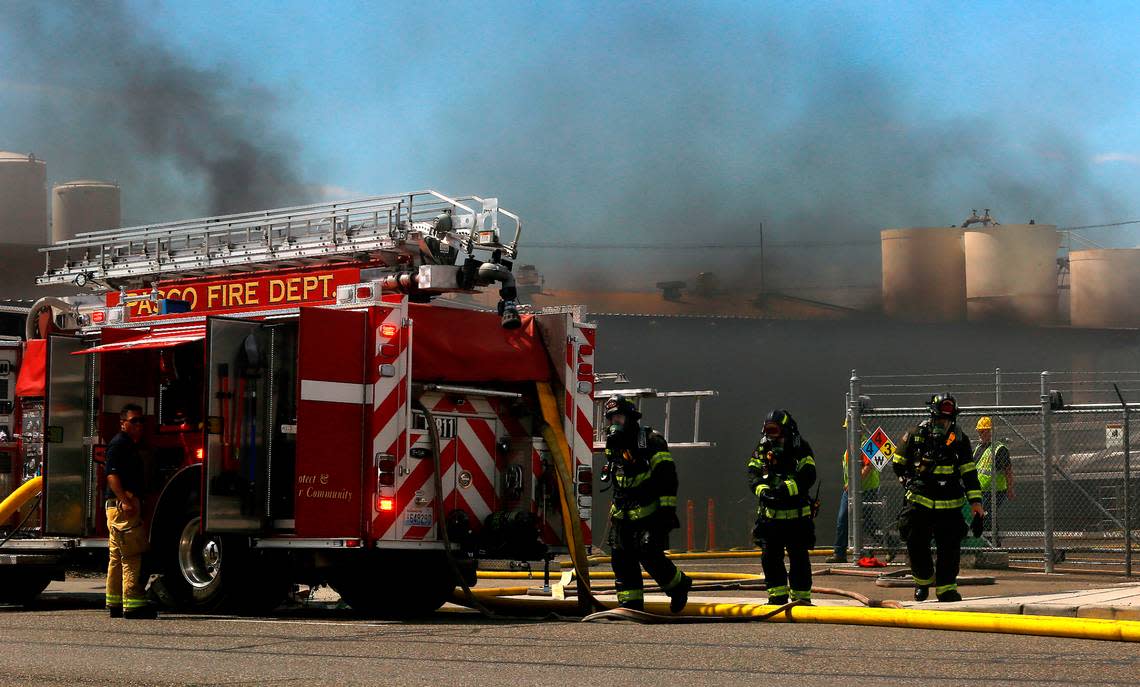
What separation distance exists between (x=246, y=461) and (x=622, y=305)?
2277cm

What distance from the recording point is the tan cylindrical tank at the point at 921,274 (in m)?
→ 33.7

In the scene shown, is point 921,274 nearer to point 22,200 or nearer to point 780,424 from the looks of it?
point 22,200

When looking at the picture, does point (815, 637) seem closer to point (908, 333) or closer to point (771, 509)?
point (771, 509)

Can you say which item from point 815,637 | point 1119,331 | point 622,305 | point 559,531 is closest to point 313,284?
point 559,531

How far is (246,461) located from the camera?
10.7 meters

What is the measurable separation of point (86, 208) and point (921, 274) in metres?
18.0

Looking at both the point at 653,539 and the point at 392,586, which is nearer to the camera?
the point at 653,539

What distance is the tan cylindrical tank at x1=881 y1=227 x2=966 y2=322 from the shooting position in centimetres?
3366

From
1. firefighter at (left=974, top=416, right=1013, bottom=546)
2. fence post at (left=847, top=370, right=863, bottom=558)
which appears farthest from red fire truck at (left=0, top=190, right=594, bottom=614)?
Result: firefighter at (left=974, top=416, right=1013, bottom=546)

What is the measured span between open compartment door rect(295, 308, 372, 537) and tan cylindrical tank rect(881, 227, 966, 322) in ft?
80.0

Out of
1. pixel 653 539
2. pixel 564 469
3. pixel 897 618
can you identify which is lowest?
pixel 897 618

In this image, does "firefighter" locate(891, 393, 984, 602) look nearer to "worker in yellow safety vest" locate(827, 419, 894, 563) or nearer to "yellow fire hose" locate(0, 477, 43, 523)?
"worker in yellow safety vest" locate(827, 419, 894, 563)

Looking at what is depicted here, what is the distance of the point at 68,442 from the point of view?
39.4 feet

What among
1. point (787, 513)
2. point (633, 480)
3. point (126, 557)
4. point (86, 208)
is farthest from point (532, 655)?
point (86, 208)
